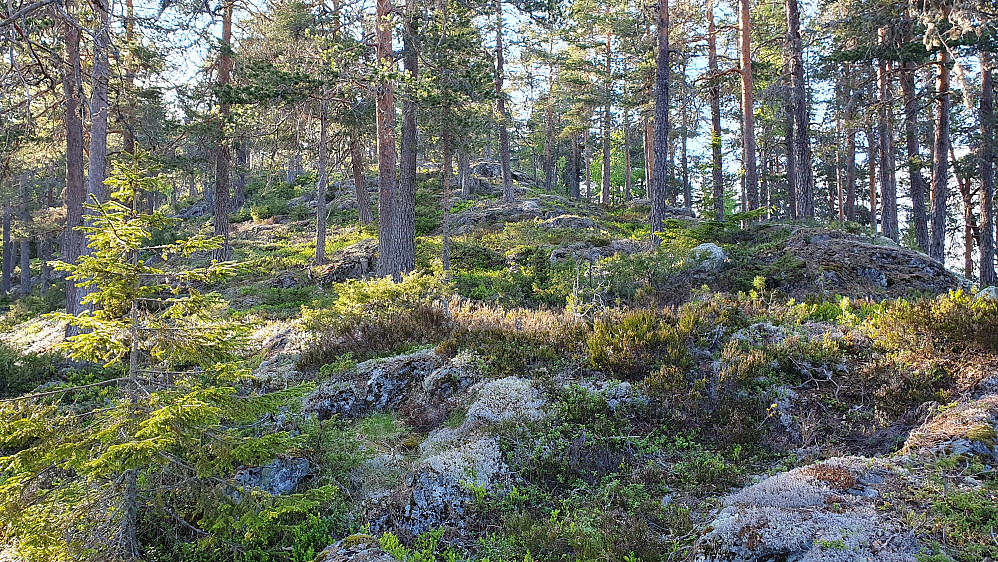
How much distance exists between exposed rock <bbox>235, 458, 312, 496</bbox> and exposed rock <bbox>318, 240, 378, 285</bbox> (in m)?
10.2

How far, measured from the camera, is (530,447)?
530 centimetres

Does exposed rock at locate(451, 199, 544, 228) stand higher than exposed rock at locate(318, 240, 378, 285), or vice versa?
exposed rock at locate(451, 199, 544, 228)

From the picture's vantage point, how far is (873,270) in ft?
31.9

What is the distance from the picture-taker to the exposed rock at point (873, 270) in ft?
30.3

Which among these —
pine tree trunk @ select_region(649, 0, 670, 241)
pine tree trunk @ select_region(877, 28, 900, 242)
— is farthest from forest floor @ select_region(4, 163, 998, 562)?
pine tree trunk @ select_region(877, 28, 900, 242)

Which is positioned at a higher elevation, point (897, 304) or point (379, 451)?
point (897, 304)

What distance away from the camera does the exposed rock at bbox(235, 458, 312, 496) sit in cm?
482

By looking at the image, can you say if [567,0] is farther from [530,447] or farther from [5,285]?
[5,285]

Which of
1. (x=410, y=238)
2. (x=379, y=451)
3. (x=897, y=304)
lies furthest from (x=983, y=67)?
(x=379, y=451)

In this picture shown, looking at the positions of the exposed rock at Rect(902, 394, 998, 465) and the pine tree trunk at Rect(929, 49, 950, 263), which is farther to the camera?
the pine tree trunk at Rect(929, 49, 950, 263)

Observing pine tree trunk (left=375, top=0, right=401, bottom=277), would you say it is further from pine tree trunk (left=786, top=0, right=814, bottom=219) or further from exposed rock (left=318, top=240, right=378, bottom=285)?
pine tree trunk (left=786, top=0, right=814, bottom=219)

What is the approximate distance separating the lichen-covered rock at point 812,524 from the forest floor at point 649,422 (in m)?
0.02

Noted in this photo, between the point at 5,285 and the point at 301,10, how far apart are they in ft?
83.4

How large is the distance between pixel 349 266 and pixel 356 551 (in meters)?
12.6
